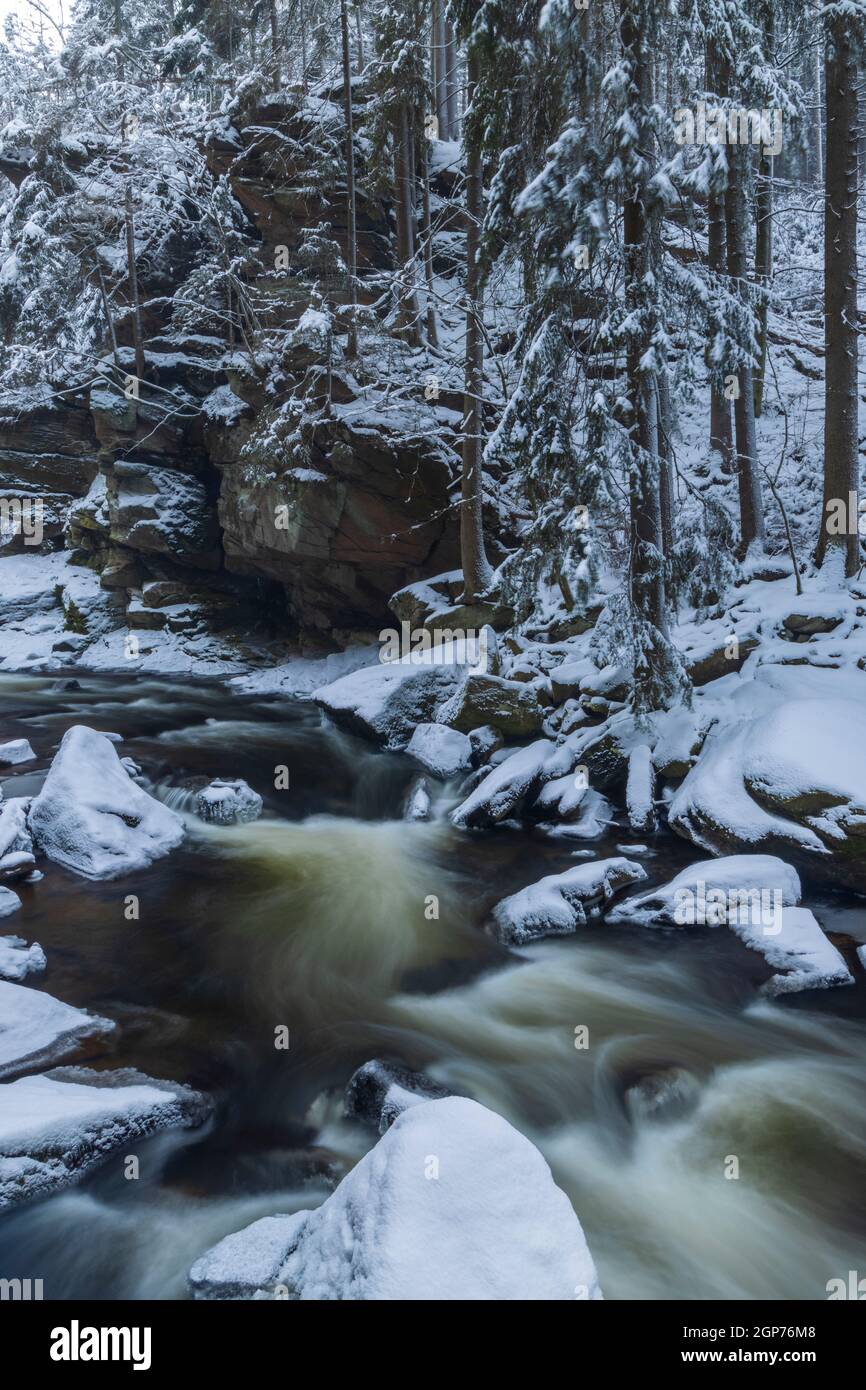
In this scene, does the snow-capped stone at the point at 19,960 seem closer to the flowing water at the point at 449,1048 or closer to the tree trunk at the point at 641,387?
the flowing water at the point at 449,1048

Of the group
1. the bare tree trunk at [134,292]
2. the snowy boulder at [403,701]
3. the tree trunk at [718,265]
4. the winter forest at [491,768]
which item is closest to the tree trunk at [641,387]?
the winter forest at [491,768]

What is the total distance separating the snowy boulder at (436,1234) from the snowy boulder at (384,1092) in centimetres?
127

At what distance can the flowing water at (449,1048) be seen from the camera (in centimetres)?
427

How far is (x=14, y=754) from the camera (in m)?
12.3

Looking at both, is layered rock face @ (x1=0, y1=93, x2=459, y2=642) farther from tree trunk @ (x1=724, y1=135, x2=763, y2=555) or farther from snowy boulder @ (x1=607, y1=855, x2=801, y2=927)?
snowy boulder @ (x1=607, y1=855, x2=801, y2=927)

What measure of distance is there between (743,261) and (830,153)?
2209 mm

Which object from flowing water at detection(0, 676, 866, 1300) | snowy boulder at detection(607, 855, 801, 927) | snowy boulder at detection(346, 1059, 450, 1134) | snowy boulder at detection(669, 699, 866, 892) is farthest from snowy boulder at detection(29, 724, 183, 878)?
snowy boulder at detection(669, 699, 866, 892)

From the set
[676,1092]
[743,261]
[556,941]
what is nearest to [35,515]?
[743,261]

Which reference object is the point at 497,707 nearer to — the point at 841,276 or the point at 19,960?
the point at 19,960

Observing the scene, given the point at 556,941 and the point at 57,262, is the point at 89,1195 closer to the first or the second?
the point at 556,941

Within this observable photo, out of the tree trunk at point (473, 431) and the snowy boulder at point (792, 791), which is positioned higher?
the tree trunk at point (473, 431)

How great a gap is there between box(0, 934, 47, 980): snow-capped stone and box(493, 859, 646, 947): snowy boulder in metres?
4.21

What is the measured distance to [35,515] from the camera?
2664cm

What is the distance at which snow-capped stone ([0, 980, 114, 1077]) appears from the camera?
202 inches
